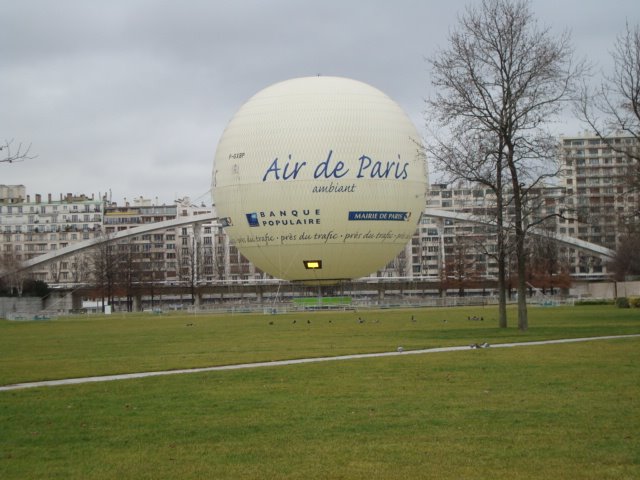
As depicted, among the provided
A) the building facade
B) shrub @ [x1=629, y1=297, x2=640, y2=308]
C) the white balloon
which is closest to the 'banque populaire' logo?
the white balloon

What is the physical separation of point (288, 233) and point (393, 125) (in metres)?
10.9

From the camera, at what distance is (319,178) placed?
6581 cm

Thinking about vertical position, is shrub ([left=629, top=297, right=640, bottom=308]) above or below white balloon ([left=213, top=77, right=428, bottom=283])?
below

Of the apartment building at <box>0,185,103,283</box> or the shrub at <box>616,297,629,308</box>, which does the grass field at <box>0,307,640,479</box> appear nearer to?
the shrub at <box>616,297,629,308</box>

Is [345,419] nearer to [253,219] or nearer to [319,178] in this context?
[319,178]

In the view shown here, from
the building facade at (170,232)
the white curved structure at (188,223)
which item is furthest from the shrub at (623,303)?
the building facade at (170,232)

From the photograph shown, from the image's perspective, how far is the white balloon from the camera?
2606 inches

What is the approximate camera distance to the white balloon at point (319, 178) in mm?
66188

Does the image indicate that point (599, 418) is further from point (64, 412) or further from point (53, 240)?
point (53, 240)

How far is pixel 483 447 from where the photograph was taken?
12.1 meters

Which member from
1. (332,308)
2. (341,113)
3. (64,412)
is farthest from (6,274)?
(64,412)

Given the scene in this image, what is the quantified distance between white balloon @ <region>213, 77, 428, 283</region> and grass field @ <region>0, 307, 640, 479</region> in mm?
40390

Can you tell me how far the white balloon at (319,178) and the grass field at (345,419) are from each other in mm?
40390

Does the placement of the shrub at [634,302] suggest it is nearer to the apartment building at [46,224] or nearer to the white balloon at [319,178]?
the white balloon at [319,178]
